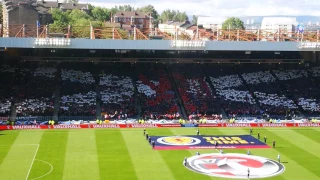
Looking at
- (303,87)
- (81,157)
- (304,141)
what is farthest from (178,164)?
(303,87)

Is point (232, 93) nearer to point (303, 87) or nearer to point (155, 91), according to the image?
point (155, 91)

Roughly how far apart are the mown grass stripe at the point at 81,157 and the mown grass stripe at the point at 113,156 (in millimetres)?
540

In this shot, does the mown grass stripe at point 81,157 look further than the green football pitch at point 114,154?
No

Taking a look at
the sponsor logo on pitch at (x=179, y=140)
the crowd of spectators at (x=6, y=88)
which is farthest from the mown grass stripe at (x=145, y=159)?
the crowd of spectators at (x=6, y=88)

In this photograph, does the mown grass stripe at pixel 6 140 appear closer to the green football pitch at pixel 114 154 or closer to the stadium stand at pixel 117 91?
the green football pitch at pixel 114 154

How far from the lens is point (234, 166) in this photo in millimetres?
39406

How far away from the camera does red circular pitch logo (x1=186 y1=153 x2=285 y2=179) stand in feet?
123

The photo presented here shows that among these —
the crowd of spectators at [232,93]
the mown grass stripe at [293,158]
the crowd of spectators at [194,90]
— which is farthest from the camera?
the crowd of spectators at [232,93]

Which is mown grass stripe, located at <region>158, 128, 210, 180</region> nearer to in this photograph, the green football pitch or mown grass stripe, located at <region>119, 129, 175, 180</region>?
the green football pitch

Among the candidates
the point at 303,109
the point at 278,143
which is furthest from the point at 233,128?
the point at 303,109

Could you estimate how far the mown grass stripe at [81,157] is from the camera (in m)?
36.3

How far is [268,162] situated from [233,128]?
18.4 metres

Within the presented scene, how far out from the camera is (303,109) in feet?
226

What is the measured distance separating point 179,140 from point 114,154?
950cm
